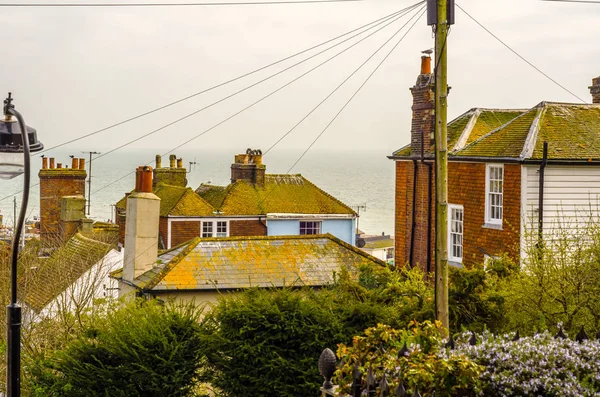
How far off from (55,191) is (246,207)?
30.4ft

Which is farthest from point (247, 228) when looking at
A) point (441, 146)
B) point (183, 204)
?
→ point (441, 146)

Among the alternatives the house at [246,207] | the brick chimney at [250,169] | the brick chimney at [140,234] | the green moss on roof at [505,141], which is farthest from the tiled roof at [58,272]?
the brick chimney at [250,169]

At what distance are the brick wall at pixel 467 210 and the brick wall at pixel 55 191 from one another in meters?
18.1

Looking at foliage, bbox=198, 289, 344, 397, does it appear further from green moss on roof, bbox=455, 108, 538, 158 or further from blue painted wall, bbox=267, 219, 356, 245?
blue painted wall, bbox=267, 219, 356, 245

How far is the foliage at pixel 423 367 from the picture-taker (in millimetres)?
7168

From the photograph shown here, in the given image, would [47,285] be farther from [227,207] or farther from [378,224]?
[378,224]

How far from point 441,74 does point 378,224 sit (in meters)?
124

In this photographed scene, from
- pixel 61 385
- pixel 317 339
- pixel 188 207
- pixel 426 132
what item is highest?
pixel 426 132

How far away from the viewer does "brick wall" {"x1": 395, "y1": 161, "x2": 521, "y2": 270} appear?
22.7 m

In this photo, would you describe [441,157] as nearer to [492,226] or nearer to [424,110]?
[492,226]

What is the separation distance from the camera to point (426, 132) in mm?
25672

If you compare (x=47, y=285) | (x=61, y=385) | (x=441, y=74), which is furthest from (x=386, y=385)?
(x=47, y=285)

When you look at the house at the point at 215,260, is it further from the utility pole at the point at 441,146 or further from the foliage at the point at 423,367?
the foliage at the point at 423,367

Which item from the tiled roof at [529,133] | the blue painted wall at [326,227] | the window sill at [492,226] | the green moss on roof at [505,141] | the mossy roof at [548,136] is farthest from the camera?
the blue painted wall at [326,227]
